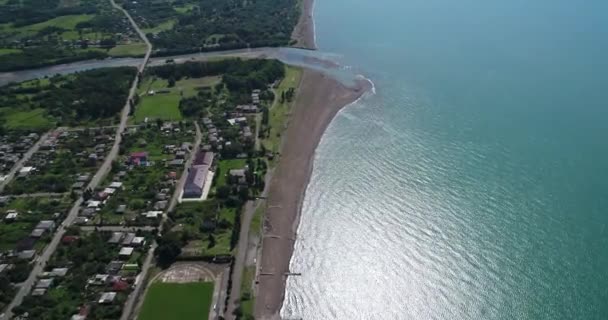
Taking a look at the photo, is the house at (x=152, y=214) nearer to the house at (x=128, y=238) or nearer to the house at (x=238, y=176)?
the house at (x=128, y=238)

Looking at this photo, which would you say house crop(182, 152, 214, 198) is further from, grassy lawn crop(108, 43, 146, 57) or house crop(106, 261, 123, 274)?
grassy lawn crop(108, 43, 146, 57)

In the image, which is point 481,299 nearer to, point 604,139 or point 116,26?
point 604,139

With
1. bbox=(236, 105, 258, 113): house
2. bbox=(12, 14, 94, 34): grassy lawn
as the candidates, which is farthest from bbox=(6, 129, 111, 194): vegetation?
bbox=(12, 14, 94, 34): grassy lawn

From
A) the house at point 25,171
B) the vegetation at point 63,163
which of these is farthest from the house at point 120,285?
the house at point 25,171

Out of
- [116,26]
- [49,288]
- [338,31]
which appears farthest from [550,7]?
[49,288]

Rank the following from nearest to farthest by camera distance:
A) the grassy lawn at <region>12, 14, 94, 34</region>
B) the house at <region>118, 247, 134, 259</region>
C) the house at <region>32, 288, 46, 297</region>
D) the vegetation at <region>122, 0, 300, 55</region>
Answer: the house at <region>32, 288, 46, 297</region> < the house at <region>118, 247, 134, 259</region> < the vegetation at <region>122, 0, 300, 55</region> < the grassy lawn at <region>12, 14, 94, 34</region>

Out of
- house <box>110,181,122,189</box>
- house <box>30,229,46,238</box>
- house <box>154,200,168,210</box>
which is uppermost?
house <box>154,200,168,210</box>

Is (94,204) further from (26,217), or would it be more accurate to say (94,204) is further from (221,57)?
(221,57)
